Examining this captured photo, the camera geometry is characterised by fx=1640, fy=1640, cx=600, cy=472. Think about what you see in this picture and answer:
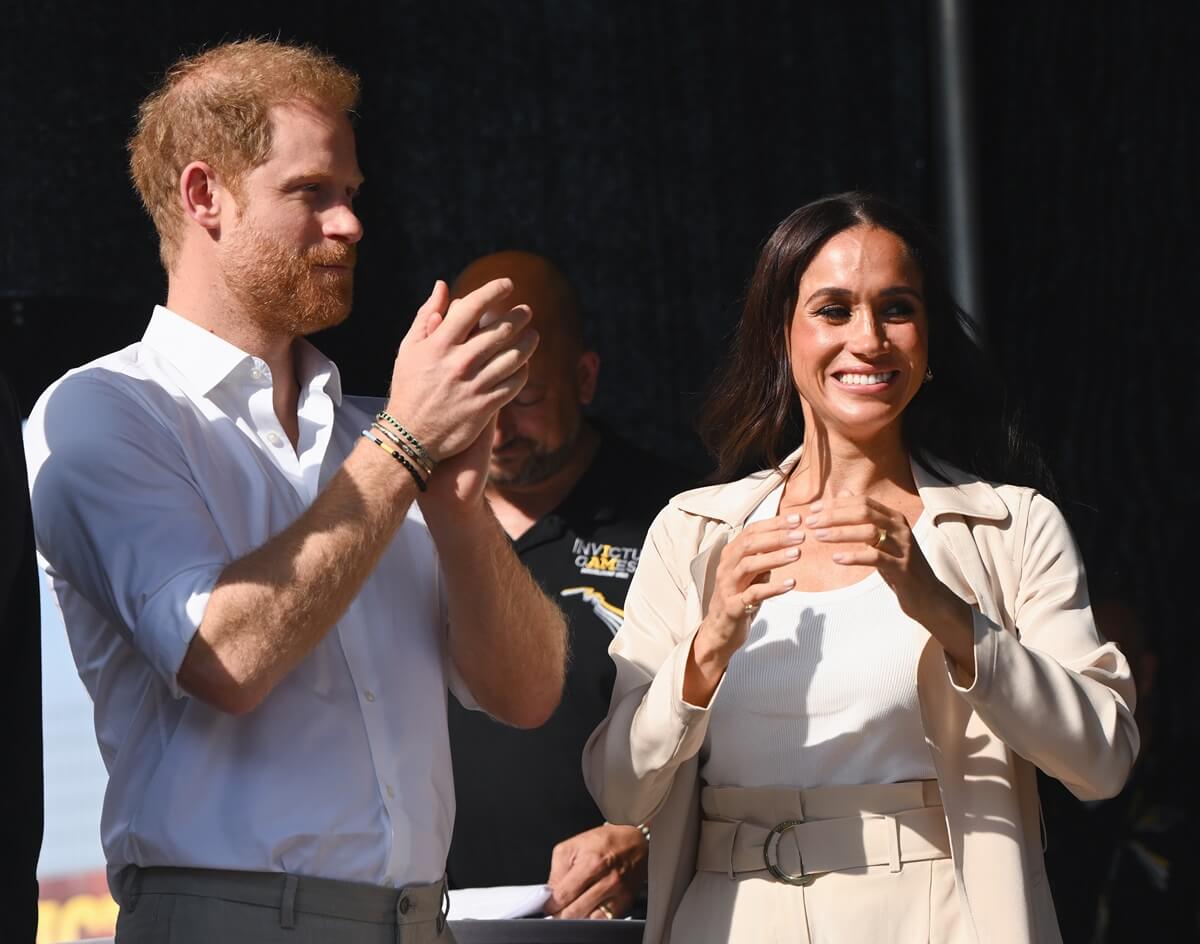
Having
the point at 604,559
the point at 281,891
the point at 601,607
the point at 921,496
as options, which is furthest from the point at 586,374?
the point at 281,891

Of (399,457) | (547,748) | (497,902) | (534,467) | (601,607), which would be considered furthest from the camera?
(534,467)

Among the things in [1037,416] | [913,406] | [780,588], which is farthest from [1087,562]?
[780,588]

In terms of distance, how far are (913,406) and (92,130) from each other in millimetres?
1563

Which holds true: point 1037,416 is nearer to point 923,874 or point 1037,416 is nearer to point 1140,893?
point 1140,893

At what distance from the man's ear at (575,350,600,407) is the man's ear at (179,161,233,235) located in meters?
1.46

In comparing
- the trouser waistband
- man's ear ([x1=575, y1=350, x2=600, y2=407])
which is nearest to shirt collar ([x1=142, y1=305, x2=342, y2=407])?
the trouser waistband

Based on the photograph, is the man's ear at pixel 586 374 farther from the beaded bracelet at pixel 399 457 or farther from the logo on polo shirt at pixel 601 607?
the beaded bracelet at pixel 399 457

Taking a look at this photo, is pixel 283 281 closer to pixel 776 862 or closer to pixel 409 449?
pixel 409 449

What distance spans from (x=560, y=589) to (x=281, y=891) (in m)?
1.47

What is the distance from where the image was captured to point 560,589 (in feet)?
10.6

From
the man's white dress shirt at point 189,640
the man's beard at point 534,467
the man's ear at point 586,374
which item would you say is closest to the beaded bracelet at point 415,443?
the man's white dress shirt at point 189,640

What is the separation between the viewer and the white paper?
7.97ft

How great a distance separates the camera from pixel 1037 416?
333 cm

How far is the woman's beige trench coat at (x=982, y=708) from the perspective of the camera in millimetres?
2107
